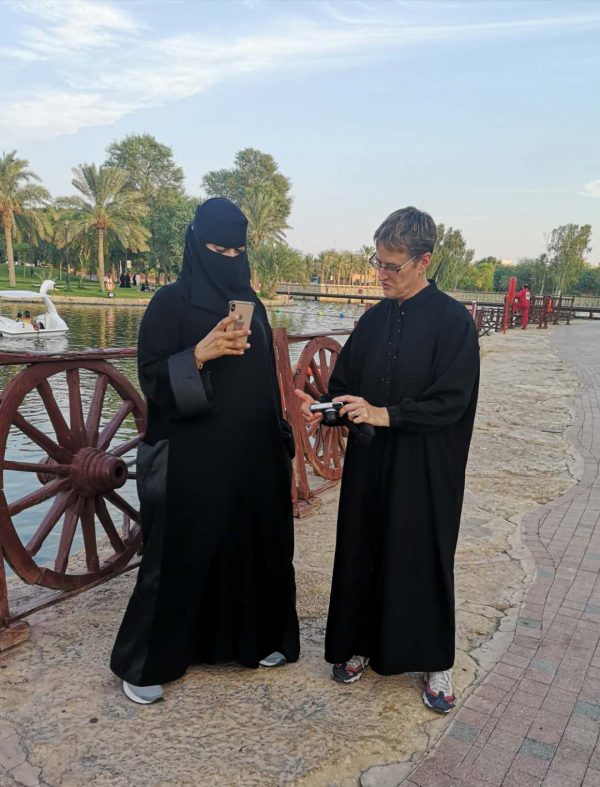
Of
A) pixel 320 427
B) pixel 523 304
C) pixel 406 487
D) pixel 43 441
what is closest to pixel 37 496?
pixel 43 441

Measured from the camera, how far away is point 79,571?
11.7 ft

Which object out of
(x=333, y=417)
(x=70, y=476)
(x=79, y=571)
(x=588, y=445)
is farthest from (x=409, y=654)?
(x=588, y=445)

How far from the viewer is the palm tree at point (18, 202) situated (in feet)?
127

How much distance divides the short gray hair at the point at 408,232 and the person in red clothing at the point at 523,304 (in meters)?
25.2

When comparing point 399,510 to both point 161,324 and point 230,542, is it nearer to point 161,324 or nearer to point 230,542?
point 230,542

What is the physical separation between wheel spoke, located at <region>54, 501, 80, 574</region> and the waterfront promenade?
22 centimetres

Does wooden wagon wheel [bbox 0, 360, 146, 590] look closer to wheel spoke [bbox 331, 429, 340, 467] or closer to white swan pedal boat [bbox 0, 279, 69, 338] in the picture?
wheel spoke [bbox 331, 429, 340, 467]

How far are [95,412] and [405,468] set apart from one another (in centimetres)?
167

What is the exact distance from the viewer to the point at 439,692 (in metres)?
2.32

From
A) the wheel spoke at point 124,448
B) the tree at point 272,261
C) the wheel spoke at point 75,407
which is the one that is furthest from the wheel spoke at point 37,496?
the tree at point 272,261

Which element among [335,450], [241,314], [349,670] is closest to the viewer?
[241,314]

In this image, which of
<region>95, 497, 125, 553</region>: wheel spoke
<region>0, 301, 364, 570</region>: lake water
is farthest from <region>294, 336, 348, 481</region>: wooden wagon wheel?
<region>95, 497, 125, 553</region>: wheel spoke

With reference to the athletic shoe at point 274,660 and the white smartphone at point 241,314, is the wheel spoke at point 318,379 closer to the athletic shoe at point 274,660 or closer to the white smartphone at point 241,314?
the athletic shoe at point 274,660

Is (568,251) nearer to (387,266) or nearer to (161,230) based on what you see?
(161,230)
